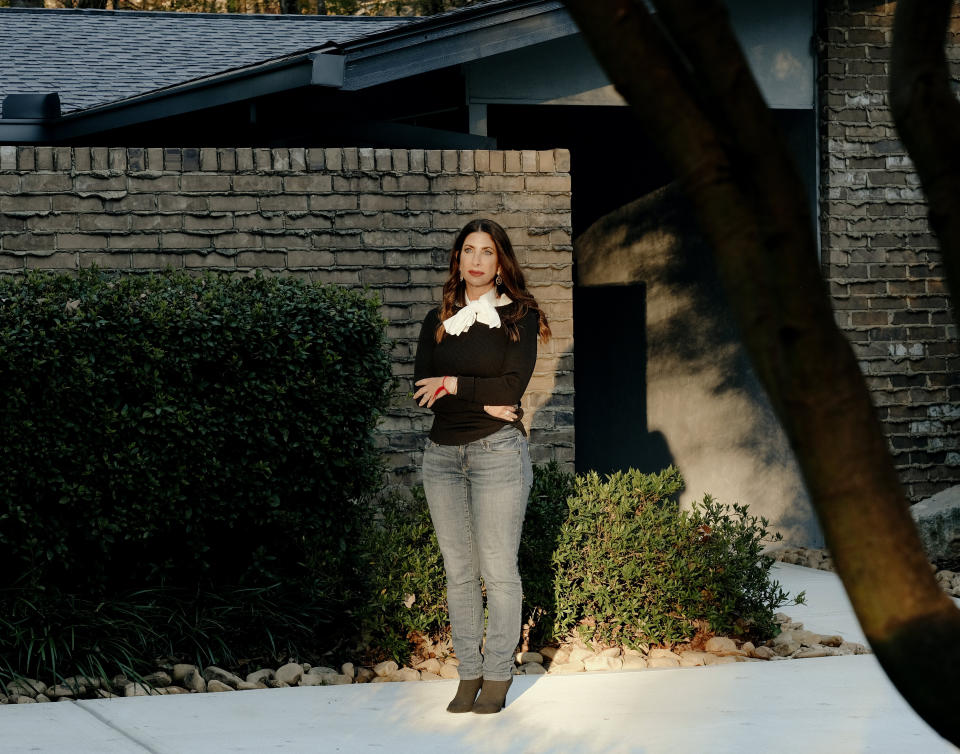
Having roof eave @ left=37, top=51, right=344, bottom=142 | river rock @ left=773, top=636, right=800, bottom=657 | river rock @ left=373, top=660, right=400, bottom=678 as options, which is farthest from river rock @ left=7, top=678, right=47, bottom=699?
roof eave @ left=37, top=51, right=344, bottom=142

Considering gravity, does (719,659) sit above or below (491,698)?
below

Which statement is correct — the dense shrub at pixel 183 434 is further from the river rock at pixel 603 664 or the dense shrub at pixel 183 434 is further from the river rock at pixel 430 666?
the river rock at pixel 603 664

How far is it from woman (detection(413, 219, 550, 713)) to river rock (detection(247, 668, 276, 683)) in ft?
3.22

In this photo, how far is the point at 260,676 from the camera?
5.24 m

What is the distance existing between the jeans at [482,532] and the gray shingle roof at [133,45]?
4.58 m

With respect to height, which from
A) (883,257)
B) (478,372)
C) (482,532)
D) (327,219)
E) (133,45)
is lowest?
(482,532)

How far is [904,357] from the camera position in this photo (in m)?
8.99

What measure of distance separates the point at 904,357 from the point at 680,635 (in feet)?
13.5

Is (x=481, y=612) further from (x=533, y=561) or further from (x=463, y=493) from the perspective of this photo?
(x=533, y=561)

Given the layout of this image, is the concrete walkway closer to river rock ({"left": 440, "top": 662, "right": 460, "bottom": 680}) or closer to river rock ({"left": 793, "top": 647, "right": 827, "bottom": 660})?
river rock ({"left": 440, "top": 662, "right": 460, "bottom": 680})

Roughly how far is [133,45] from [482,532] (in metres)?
8.44

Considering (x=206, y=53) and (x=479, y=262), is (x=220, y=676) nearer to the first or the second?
(x=479, y=262)

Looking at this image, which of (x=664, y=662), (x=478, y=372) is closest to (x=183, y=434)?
(x=478, y=372)

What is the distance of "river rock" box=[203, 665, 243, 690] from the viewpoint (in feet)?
17.1
